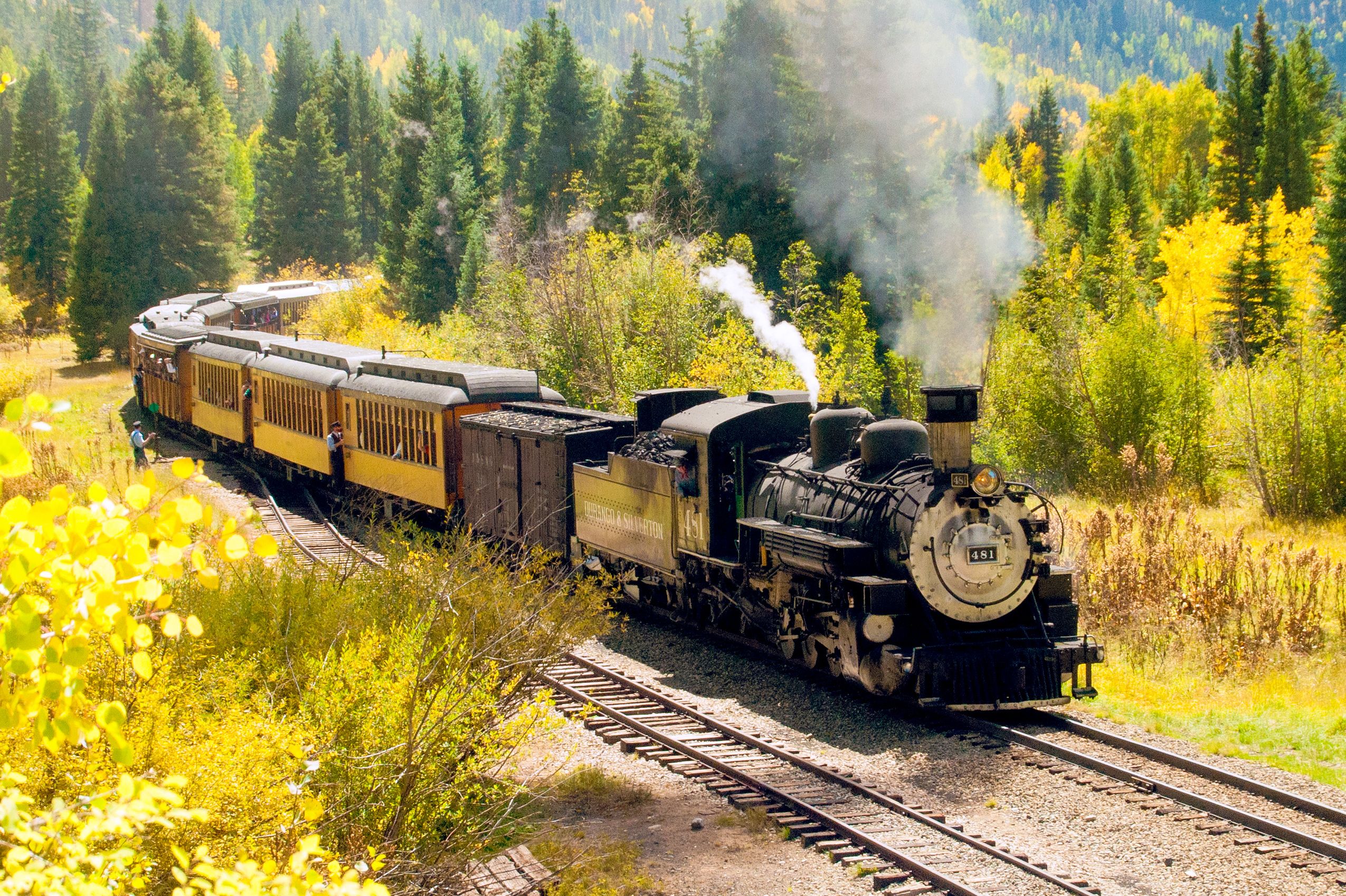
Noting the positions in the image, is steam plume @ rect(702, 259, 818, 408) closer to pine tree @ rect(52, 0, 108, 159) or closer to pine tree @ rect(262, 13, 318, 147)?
pine tree @ rect(262, 13, 318, 147)

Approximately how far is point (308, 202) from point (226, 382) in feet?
143

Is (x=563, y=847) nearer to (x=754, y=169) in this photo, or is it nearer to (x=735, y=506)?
(x=735, y=506)

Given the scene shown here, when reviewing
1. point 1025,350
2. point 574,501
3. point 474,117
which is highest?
point 474,117

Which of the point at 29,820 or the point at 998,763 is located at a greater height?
→ the point at 29,820

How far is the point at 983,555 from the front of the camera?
36.2ft

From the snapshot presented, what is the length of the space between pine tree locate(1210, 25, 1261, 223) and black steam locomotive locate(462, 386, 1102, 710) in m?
45.5

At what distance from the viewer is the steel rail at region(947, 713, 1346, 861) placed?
818 cm

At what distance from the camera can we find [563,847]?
8117mm

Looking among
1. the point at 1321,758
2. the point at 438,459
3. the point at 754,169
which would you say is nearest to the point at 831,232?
the point at 754,169

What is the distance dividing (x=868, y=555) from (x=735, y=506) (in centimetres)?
246

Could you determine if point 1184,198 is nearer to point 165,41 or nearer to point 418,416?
point 418,416

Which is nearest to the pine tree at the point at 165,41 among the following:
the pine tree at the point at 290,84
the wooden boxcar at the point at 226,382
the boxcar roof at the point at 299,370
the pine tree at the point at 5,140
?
the pine tree at the point at 290,84

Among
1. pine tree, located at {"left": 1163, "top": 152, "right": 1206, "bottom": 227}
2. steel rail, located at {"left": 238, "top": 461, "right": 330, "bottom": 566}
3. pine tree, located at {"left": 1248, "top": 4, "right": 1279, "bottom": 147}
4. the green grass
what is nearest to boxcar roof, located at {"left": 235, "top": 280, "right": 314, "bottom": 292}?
steel rail, located at {"left": 238, "top": 461, "right": 330, "bottom": 566}

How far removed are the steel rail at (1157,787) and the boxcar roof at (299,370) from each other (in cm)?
1567
